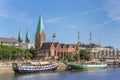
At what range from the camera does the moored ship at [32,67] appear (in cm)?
9988

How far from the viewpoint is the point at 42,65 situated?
112 metres

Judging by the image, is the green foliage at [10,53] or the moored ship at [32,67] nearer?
the moored ship at [32,67]

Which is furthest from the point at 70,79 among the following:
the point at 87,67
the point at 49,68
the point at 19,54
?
the point at 19,54

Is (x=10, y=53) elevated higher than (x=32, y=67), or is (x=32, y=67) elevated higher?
(x=10, y=53)

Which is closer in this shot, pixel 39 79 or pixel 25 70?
pixel 39 79

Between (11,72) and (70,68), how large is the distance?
35630mm

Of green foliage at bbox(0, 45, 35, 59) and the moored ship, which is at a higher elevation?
green foliage at bbox(0, 45, 35, 59)

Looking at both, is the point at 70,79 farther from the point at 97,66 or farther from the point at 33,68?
the point at 97,66

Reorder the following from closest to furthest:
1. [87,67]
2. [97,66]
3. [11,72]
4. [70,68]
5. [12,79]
Result: [12,79], [11,72], [70,68], [87,67], [97,66]

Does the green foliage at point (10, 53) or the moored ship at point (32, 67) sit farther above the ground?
the green foliage at point (10, 53)

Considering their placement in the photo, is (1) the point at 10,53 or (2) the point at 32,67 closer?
(2) the point at 32,67

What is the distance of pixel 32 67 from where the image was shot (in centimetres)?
10638

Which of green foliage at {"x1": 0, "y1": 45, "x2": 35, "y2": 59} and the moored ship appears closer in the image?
the moored ship

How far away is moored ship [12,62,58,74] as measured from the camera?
9988cm
